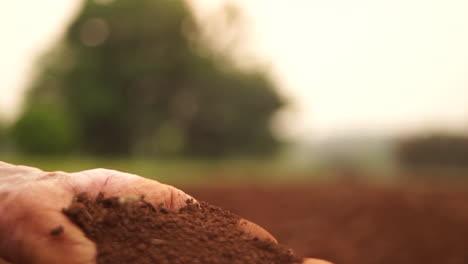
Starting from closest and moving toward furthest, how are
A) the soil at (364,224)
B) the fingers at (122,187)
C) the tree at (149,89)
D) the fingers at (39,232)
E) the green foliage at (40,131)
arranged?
the fingers at (39,232) → the fingers at (122,187) → the soil at (364,224) → the green foliage at (40,131) → the tree at (149,89)

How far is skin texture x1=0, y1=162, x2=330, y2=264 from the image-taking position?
88.5 inches

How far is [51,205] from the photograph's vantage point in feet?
7.91

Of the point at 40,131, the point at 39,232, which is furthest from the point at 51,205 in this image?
the point at 40,131

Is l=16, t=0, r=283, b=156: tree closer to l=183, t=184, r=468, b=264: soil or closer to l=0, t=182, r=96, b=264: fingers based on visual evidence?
l=183, t=184, r=468, b=264: soil

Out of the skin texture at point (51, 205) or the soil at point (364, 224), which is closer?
the skin texture at point (51, 205)

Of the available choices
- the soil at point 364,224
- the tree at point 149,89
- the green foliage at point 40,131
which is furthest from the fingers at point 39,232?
the tree at point 149,89

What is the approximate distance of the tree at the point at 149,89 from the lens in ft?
99.8

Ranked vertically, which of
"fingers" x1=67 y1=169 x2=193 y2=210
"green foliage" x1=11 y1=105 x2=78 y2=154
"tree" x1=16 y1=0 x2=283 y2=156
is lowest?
"fingers" x1=67 y1=169 x2=193 y2=210

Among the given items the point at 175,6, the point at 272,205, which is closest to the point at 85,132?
the point at 175,6

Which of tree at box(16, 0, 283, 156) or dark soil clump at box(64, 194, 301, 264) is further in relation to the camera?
tree at box(16, 0, 283, 156)

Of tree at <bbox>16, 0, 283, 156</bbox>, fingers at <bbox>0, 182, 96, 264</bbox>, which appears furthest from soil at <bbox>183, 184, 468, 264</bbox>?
tree at <bbox>16, 0, 283, 156</bbox>

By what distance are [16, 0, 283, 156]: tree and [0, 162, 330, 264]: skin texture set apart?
2740 cm

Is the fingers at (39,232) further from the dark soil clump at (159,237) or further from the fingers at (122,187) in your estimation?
the fingers at (122,187)

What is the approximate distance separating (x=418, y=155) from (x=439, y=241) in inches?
820
